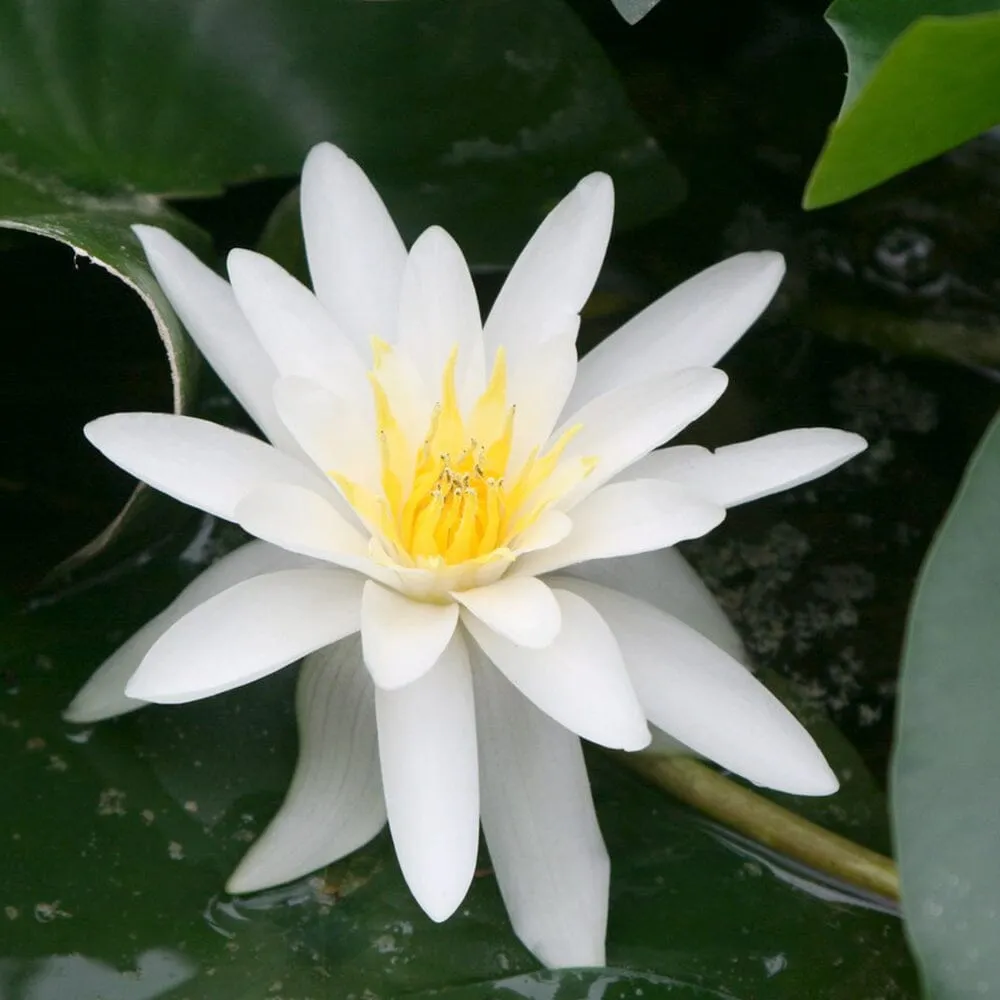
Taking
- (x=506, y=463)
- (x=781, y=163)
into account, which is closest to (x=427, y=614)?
(x=506, y=463)

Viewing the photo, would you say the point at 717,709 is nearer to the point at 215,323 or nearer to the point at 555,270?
the point at 555,270

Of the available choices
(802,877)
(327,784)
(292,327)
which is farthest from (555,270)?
(802,877)

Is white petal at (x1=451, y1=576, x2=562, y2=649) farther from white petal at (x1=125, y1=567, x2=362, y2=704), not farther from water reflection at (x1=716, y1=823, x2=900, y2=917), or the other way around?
water reflection at (x1=716, y1=823, x2=900, y2=917)

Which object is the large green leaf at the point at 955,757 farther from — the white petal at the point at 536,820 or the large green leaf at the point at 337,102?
the large green leaf at the point at 337,102

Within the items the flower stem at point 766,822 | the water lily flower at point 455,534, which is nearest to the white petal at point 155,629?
the water lily flower at point 455,534

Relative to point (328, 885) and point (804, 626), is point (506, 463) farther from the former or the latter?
point (804, 626)

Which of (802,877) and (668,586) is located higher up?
(668,586)
